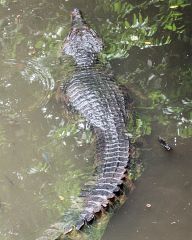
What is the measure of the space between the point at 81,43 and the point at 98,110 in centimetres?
160

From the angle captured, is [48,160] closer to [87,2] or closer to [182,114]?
[182,114]

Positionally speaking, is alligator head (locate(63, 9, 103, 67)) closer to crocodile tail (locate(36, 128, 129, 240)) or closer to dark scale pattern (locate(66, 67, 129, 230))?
dark scale pattern (locate(66, 67, 129, 230))

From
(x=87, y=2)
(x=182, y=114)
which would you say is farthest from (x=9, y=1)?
(x=182, y=114)

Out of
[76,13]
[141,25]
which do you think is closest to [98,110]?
[141,25]

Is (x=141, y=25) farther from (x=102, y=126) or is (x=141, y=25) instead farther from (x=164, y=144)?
(x=164, y=144)

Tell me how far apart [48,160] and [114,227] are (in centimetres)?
117

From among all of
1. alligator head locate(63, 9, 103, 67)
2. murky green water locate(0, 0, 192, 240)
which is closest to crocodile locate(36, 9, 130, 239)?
alligator head locate(63, 9, 103, 67)

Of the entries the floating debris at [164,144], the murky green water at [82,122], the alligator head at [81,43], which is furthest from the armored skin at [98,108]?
the floating debris at [164,144]

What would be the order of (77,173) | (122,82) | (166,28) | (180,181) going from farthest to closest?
(166,28)
(122,82)
(77,173)
(180,181)

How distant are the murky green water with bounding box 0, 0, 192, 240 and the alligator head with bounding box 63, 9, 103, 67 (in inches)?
6.1

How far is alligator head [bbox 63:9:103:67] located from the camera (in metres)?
6.16

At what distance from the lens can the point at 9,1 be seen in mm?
7480

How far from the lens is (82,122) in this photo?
17.3 ft

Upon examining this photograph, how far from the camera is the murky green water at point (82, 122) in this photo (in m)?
4.28
